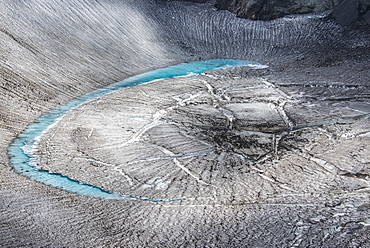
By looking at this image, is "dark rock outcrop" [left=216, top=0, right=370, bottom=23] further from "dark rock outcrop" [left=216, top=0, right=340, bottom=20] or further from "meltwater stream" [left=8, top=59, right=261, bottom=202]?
"meltwater stream" [left=8, top=59, right=261, bottom=202]

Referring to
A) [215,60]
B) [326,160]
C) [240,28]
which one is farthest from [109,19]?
[326,160]

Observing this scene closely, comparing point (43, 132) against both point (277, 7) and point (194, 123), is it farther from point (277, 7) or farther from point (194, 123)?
point (277, 7)

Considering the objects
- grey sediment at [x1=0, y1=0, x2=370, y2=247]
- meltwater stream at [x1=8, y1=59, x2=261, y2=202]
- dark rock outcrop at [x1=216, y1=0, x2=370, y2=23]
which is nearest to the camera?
grey sediment at [x1=0, y1=0, x2=370, y2=247]

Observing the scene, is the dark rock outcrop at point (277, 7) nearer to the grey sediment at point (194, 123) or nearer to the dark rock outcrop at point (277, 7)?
the dark rock outcrop at point (277, 7)

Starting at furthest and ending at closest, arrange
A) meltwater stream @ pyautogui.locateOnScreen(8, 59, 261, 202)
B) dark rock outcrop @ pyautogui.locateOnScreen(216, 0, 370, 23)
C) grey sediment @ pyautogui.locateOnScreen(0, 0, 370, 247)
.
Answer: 1. dark rock outcrop @ pyautogui.locateOnScreen(216, 0, 370, 23)
2. meltwater stream @ pyautogui.locateOnScreen(8, 59, 261, 202)
3. grey sediment @ pyautogui.locateOnScreen(0, 0, 370, 247)

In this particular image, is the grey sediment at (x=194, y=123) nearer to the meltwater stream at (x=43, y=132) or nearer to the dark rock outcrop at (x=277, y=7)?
the meltwater stream at (x=43, y=132)

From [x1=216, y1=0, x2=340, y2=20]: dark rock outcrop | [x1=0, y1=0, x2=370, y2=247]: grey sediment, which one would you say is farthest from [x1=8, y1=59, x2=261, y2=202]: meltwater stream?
[x1=216, y1=0, x2=340, y2=20]: dark rock outcrop

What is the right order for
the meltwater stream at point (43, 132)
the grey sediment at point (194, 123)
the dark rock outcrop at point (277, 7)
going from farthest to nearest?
the dark rock outcrop at point (277, 7) < the meltwater stream at point (43, 132) < the grey sediment at point (194, 123)

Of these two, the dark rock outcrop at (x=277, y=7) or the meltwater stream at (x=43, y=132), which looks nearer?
the meltwater stream at (x=43, y=132)

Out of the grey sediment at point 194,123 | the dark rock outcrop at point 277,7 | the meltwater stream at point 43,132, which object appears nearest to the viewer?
the grey sediment at point 194,123

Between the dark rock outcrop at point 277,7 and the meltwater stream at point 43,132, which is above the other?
the dark rock outcrop at point 277,7

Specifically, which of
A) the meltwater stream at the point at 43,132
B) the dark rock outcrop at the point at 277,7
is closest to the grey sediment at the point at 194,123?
the meltwater stream at the point at 43,132
